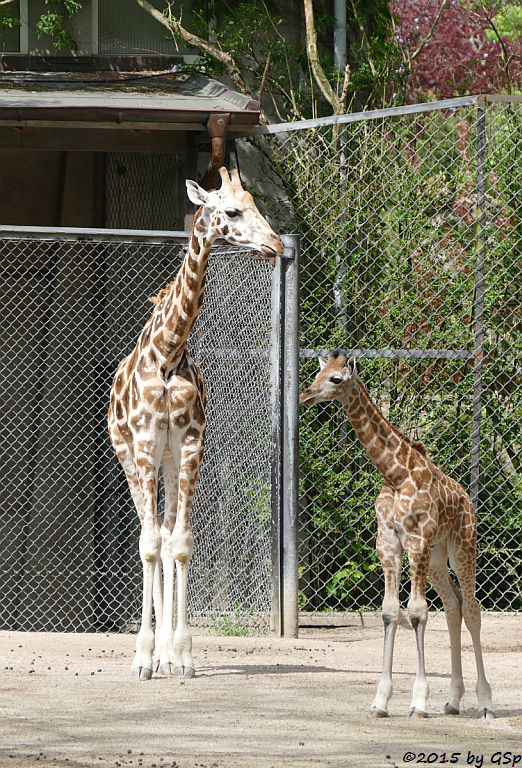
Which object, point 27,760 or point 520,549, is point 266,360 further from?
point 27,760

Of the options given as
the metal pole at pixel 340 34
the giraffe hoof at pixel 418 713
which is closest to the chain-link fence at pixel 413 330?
the metal pole at pixel 340 34

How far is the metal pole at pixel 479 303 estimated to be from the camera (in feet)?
27.0

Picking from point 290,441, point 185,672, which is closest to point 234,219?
point 290,441

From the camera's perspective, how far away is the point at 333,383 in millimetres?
5328

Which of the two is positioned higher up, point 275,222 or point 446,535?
point 275,222

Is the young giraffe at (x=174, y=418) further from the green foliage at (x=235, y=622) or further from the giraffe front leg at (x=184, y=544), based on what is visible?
the green foliage at (x=235, y=622)

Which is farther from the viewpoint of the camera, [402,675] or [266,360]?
[266,360]

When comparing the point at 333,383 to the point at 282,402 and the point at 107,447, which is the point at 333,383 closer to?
the point at 282,402

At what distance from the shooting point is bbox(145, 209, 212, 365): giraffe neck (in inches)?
236

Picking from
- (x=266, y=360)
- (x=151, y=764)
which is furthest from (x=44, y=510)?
(x=151, y=764)

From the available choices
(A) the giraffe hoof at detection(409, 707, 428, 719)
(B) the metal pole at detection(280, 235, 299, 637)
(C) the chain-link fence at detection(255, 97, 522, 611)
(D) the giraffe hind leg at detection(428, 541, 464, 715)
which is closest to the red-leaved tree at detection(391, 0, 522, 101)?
(C) the chain-link fence at detection(255, 97, 522, 611)

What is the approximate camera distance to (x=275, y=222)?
31.9ft

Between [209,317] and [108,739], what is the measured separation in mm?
4251

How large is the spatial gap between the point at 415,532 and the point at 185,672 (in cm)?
166
